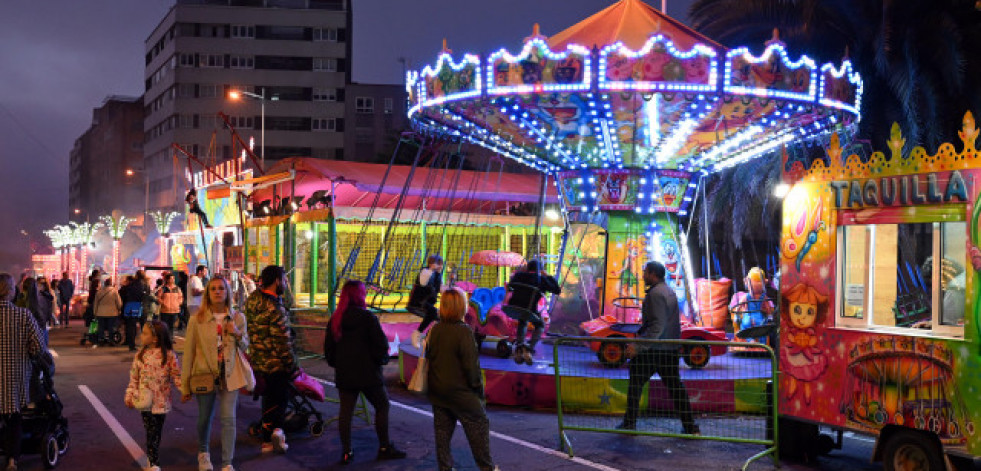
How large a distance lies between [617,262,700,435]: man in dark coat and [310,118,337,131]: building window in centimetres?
6462

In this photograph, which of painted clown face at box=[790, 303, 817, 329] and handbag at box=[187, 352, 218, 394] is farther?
painted clown face at box=[790, 303, 817, 329]

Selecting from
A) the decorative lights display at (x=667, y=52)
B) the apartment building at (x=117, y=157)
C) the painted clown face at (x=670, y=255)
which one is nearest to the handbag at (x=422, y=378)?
the decorative lights display at (x=667, y=52)

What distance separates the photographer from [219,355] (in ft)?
25.1

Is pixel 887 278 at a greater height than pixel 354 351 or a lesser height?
greater

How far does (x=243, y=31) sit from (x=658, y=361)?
2734 inches

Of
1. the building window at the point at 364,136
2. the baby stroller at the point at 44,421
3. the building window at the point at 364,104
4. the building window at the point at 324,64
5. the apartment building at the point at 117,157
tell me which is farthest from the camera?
the apartment building at the point at 117,157

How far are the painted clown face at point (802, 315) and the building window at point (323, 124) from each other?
65844mm

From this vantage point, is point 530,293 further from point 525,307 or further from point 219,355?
point 219,355

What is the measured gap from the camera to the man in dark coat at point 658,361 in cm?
925

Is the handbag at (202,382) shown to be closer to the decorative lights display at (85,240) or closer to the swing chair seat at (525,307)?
the swing chair seat at (525,307)

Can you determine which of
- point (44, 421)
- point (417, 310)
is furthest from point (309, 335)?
point (44, 421)

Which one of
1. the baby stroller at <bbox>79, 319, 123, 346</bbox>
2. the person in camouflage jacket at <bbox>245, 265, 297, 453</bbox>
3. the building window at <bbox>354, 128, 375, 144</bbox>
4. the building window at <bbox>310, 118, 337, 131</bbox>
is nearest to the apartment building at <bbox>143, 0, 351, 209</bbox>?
the building window at <bbox>310, 118, 337, 131</bbox>

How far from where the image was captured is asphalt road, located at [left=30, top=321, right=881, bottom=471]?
8.38 meters

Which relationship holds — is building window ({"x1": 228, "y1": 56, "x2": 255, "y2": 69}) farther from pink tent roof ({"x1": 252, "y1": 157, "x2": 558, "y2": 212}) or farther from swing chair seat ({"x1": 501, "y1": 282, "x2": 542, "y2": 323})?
swing chair seat ({"x1": 501, "y1": 282, "x2": 542, "y2": 323})
